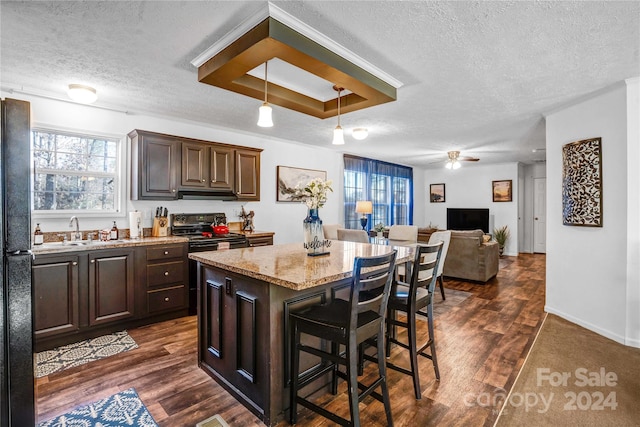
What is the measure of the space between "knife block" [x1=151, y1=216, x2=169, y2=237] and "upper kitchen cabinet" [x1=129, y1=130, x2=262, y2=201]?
312mm

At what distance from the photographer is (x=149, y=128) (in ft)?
13.4

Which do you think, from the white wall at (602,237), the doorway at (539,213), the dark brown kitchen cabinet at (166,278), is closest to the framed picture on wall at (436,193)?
the doorway at (539,213)

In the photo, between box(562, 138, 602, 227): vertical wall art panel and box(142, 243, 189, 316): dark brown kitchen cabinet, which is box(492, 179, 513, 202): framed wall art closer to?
box(562, 138, 602, 227): vertical wall art panel

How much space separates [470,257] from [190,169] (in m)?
4.52

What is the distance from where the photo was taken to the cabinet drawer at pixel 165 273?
3492mm

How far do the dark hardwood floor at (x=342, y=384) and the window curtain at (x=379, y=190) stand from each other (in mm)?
3850

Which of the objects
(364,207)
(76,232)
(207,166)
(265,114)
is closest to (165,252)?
(76,232)

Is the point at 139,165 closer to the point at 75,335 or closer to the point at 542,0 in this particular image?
the point at 75,335

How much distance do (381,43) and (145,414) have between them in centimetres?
294

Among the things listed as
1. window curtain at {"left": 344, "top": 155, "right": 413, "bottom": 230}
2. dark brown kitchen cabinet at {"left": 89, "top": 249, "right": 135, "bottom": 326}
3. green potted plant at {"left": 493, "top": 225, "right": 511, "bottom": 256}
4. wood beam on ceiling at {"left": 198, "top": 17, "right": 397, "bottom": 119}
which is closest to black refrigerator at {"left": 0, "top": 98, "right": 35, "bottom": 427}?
wood beam on ceiling at {"left": 198, "top": 17, "right": 397, "bottom": 119}

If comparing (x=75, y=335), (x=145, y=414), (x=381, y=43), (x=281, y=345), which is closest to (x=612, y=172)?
(x=381, y=43)

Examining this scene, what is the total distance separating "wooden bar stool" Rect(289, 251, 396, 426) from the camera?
5.46 ft

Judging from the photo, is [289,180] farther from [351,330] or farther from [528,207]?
[528,207]

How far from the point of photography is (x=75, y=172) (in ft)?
11.9
